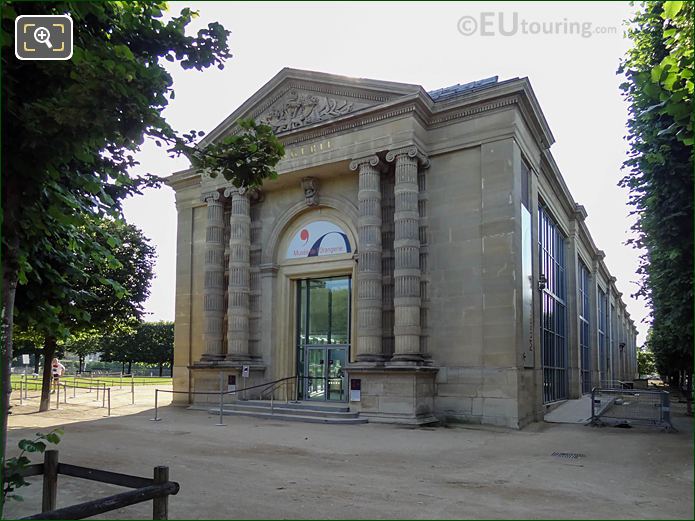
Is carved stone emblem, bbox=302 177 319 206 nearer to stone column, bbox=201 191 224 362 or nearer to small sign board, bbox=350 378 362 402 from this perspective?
stone column, bbox=201 191 224 362

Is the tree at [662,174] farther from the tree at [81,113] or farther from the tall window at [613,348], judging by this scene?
the tall window at [613,348]

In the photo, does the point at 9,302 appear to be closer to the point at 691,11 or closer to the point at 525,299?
the point at 691,11

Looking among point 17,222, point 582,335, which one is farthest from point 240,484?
point 582,335

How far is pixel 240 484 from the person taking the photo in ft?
28.7

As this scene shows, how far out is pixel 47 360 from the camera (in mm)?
22203

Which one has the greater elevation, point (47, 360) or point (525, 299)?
point (525, 299)

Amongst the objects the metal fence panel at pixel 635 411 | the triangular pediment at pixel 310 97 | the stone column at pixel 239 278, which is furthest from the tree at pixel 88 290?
the metal fence panel at pixel 635 411

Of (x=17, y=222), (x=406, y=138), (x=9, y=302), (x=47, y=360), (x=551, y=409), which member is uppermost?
(x=406, y=138)

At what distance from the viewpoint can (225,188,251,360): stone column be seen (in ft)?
75.2

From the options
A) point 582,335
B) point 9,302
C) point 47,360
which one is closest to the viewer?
point 9,302

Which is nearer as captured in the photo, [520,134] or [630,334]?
[520,134]

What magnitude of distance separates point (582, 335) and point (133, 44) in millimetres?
34422

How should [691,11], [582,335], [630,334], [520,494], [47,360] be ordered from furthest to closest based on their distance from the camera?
1. [630,334]
2. [582,335]
3. [47,360]
4. [520,494]
5. [691,11]

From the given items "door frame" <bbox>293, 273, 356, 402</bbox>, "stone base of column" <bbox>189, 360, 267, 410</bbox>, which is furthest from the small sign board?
"stone base of column" <bbox>189, 360, 267, 410</bbox>
